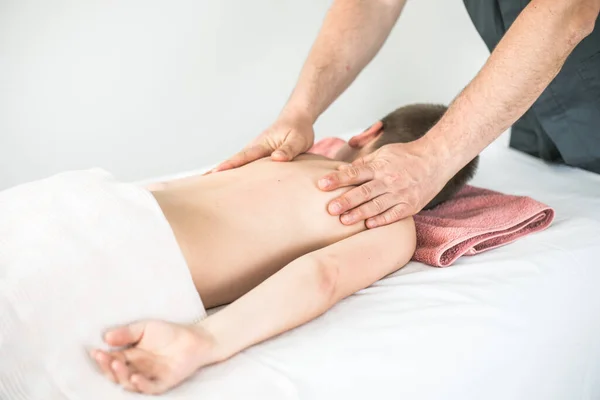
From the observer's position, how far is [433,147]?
55.6 inches

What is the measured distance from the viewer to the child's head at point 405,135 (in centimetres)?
160

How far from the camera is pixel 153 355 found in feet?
3.11

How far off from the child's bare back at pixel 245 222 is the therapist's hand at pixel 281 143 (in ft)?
0.20

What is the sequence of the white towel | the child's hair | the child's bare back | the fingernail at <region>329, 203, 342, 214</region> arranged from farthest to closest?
the child's hair, the fingernail at <region>329, 203, 342, 214</region>, the child's bare back, the white towel

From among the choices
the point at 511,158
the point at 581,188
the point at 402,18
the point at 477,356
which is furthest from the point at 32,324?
the point at 402,18

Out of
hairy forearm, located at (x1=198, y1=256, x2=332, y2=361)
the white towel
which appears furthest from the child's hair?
the white towel

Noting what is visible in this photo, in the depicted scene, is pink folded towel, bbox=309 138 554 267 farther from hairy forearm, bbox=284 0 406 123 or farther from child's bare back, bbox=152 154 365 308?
hairy forearm, bbox=284 0 406 123

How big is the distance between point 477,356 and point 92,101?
1.80m

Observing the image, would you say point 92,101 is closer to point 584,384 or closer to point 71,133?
point 71,133

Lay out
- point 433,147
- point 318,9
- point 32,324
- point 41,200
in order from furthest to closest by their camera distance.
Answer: point 318,9 → point 433,147 → point 41,200 → point 32,324

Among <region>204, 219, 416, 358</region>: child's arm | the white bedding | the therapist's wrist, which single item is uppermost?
the therapist's wrist

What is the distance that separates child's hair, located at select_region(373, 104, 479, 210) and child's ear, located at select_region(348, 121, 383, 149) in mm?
16

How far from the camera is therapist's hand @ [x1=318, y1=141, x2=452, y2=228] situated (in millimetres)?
1323

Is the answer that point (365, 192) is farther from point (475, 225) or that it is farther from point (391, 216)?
point (475, 225)
